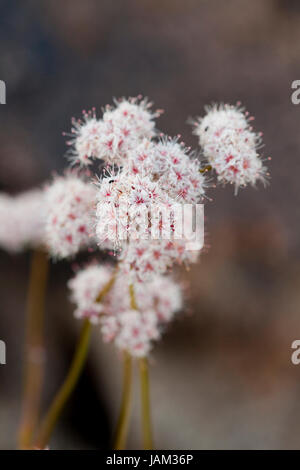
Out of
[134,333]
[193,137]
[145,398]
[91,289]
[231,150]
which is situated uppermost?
[193,137]

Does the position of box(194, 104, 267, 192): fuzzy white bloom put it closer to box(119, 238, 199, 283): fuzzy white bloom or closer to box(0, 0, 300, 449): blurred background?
box(119, 238, 199, 283): fuzzy white bloom

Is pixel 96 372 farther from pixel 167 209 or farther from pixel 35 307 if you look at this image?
pixel 167 209

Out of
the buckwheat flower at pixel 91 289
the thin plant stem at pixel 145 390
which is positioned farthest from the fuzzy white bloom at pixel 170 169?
the buckwheat flower at pixel 91 289

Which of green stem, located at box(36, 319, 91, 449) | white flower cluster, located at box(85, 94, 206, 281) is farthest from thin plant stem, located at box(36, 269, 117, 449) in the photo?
white flower cluster, located at box(85, 94, 206, 281)

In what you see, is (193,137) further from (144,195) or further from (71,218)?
(144,195)

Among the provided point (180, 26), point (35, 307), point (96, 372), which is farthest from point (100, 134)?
point (96, 372)

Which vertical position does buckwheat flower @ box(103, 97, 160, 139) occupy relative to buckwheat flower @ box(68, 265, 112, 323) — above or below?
above

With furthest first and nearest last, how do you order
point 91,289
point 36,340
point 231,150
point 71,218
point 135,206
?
point 36,340, point 91,289, point 71,218, point 231,150, point 135,206

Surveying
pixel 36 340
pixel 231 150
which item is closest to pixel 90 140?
pixel 231 150
